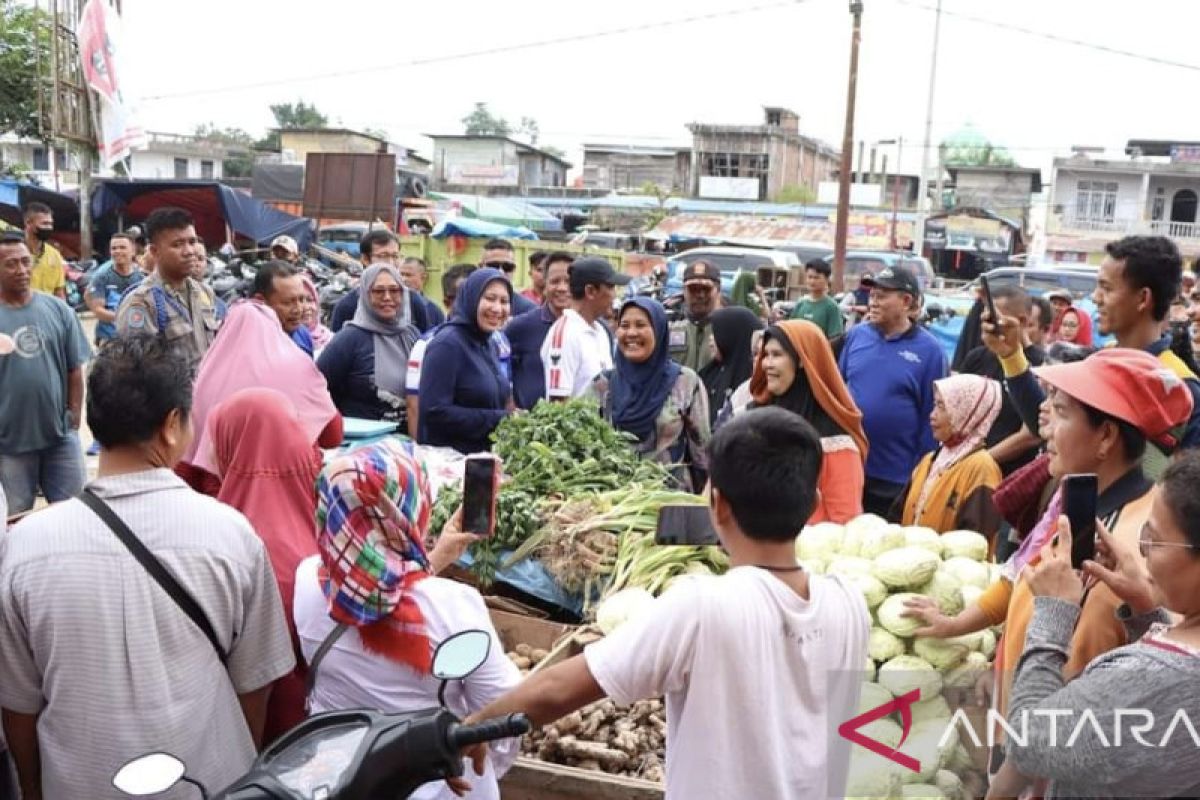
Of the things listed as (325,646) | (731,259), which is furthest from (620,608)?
(731,259)

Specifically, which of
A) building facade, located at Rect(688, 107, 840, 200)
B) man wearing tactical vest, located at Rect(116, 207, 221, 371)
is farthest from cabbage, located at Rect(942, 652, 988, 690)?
building facade, located at Rect(688, 107, 840, 200)

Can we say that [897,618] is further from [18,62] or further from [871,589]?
[18,62]

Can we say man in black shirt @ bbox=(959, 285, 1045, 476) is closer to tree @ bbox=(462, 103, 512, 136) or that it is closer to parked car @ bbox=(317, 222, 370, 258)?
parked car @ bbox=(317, 222, 370, 258)

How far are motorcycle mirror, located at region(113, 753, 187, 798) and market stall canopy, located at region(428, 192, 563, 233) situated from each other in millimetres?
29898

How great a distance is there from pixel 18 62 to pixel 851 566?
2691 cm

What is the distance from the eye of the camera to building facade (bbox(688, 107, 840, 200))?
49.0 meters

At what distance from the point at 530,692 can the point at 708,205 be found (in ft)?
139

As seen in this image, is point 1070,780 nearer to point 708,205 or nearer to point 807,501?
point 807,501

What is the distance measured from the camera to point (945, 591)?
309cm

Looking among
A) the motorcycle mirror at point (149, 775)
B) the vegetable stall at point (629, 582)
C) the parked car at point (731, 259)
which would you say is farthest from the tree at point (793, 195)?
the motorcycle mirror at point (149, 775)

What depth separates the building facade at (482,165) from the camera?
4919 cm

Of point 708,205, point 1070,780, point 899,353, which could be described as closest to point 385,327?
point 899,353

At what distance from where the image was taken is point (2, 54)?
76.9 feet

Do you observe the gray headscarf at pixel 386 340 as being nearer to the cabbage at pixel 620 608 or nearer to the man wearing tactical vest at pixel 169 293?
the man wearing tactical vest at pixel 169 293
